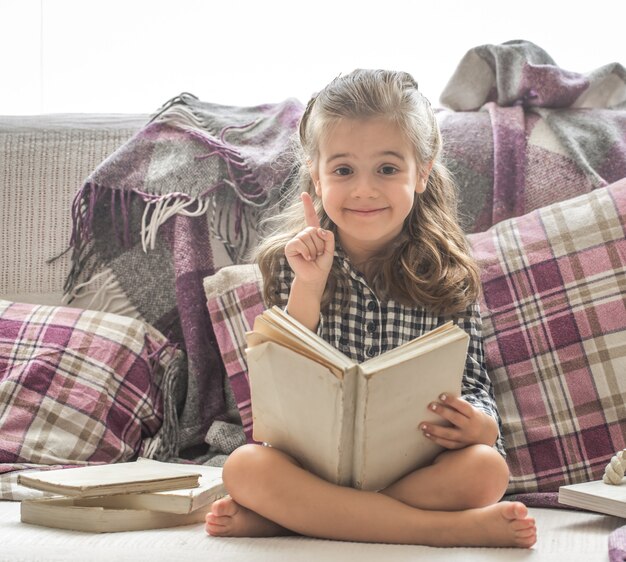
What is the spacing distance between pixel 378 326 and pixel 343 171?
247mm

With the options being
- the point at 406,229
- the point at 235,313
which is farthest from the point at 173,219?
the point at 406,229

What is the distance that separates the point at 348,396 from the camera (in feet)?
3.32

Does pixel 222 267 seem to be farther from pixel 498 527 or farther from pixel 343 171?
pixel 498 527

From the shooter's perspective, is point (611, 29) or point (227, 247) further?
point (611, 29)

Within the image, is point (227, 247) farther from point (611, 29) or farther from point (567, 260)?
point (611, 29)

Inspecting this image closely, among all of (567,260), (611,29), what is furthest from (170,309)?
(611,29)

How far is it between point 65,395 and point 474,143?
0.86 metres

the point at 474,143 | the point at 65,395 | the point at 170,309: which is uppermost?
the point at 474,143

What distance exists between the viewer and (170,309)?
5.45 ft

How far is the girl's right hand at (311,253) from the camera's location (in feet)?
4.14

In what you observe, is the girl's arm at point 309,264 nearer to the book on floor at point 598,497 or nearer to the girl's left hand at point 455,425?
the girl's left hand at point 455,425

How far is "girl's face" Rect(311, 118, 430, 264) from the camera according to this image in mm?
1280

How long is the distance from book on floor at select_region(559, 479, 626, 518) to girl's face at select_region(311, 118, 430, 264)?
44cm

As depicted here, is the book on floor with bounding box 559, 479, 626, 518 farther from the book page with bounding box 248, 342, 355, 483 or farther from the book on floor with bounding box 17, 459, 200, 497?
the book on floor with bounding box 17, 459, 200, 497
